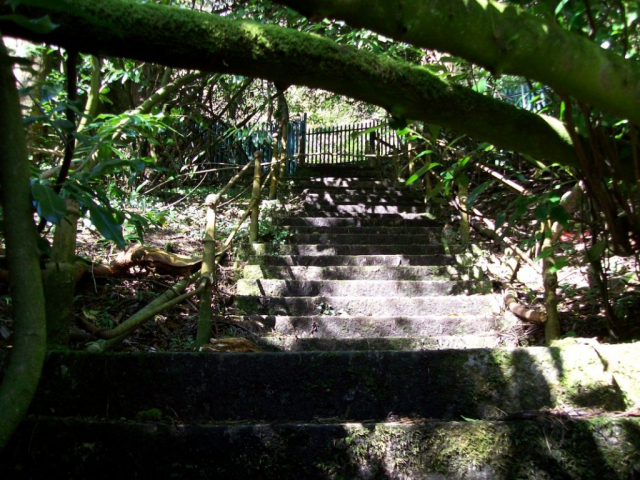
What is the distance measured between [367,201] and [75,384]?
19.6 feet

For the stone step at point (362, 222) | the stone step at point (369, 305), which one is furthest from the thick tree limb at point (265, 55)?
the stone step at point (362, 222)

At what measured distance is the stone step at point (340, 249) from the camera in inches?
220

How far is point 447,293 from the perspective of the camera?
16.1ft

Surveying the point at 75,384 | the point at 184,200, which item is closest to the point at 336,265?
the point at 184,200

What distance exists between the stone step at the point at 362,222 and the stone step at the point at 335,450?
492 cm

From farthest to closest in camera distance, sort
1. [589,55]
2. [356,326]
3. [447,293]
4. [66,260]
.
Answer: [447,293] → [356,326] → [66,260] → [589,55]

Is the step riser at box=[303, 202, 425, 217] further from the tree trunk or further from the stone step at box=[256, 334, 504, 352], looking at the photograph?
the tree trunk

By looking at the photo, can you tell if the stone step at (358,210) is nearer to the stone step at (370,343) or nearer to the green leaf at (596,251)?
the stone step at (370,343)

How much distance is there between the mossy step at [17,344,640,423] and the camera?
1.98 m

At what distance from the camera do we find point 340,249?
226 inches

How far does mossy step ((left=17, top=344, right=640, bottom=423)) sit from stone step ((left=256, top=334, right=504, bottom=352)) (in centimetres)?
168

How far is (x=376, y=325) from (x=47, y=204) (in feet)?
11.0

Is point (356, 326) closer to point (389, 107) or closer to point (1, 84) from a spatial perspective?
point (389, 107)

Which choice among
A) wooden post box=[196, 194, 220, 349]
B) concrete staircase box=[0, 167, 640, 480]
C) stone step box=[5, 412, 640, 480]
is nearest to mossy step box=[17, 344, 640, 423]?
concrete staircase box=[0, 167, 640, 480]
